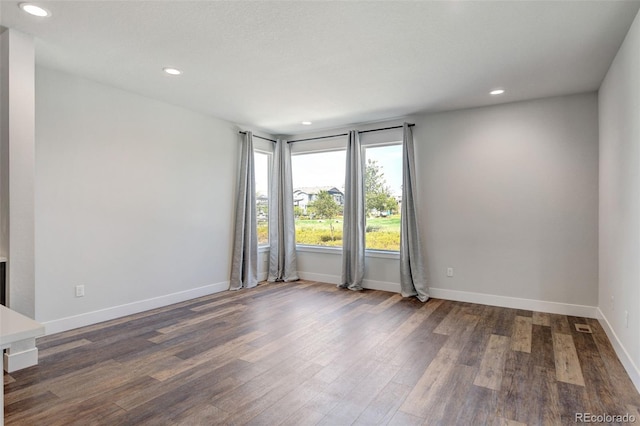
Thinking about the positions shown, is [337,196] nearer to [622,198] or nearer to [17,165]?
[622,198]

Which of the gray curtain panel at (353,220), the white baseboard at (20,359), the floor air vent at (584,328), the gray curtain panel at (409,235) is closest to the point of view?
the white baseboard at (20,359)

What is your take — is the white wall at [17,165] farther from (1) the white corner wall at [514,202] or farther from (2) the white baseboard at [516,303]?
(2) the white baseboard at [516,303]

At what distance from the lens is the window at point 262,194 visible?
595 centimetres

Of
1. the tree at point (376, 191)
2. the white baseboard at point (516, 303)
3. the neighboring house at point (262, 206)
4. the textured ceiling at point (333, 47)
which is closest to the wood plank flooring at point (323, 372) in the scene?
the white baseboard at point (516, 303)

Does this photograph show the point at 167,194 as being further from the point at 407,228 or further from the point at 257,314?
the point at 407,228

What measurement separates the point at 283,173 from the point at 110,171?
284 centimetres

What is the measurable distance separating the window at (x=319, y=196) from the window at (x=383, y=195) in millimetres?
554

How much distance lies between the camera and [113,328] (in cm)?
357

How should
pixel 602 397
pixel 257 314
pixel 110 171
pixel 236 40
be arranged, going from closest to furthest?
pixel 602 397, pixel 236 40, pixel 110 171, pixel 257 314

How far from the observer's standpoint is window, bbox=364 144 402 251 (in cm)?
528

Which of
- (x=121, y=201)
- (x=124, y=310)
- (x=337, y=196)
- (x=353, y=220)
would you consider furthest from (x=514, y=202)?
(x=124, y=310)

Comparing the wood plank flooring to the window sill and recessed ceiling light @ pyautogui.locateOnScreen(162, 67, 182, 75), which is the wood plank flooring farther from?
recessed ceiling light @ pyautogui.locateOnScreen(162, 67, 182, 75)

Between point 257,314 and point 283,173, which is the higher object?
point 283,173

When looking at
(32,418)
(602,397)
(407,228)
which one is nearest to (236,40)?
(32,418)
